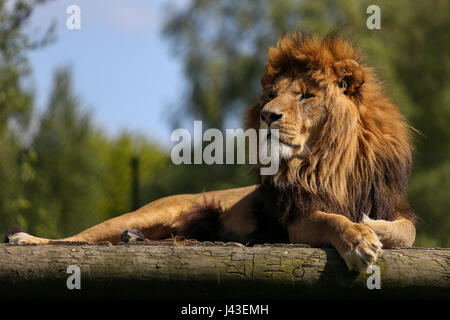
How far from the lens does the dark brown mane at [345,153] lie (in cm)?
333

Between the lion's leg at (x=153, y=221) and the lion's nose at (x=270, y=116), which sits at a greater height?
the lion's nose at (x=270, y=116)

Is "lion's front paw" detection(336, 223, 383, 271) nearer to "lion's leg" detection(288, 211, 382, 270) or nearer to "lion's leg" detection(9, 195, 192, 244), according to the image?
"lion's leg" detection(288, 211, 382, 270)

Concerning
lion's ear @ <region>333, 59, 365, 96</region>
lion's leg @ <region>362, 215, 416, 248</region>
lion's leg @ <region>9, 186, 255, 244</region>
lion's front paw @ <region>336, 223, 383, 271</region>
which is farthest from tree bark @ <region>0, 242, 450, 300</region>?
lion's leg @ <region>9, 186, 255, 244</region>

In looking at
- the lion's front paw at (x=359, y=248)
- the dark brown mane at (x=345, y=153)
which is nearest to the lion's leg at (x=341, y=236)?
the lion's front paw at (x=359, y=248)

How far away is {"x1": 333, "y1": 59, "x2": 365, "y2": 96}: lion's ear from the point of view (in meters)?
3.41

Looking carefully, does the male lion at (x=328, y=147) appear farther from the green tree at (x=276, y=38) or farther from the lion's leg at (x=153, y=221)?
the green tree at (x=276, y=38)

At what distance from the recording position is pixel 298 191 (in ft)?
10.9

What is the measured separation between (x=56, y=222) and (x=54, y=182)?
3.23 m

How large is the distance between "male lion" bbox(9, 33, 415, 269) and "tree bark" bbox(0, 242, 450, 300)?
0.40m

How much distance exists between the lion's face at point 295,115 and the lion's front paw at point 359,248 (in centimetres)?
62

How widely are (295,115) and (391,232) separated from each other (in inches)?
25.8

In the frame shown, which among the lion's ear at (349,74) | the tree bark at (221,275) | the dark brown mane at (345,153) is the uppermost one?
the lion's ear at (349,74)

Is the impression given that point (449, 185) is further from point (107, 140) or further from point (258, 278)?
point (107, 140)

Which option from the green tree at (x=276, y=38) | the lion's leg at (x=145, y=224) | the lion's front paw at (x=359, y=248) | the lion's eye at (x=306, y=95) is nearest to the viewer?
the lion's front paw at (x=359, y=248)
